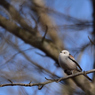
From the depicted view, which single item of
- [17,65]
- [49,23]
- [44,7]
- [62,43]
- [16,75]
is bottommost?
[16,75]

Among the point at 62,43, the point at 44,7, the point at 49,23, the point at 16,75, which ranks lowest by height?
the point at 16,75

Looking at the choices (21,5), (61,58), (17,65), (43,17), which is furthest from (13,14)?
(61,58)

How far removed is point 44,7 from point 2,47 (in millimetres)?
1694

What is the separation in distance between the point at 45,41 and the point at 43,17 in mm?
1180

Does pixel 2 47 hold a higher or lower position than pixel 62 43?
lower

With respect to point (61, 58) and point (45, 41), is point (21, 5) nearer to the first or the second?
point (45, 41)

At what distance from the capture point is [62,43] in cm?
531

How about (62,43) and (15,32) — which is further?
(62,43)

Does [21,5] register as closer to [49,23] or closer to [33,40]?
[49,23]

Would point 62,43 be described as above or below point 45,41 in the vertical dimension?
above

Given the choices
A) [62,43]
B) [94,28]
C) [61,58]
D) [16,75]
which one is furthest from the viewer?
[62,43]

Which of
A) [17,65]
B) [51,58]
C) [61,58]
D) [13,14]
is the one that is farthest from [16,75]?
[13,14]

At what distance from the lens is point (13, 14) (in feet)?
17.0

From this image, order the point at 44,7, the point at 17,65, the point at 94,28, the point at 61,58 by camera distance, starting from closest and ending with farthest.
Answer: the point at 61,58, the point at 94,28, the point at 17,65, the point at 44,7
